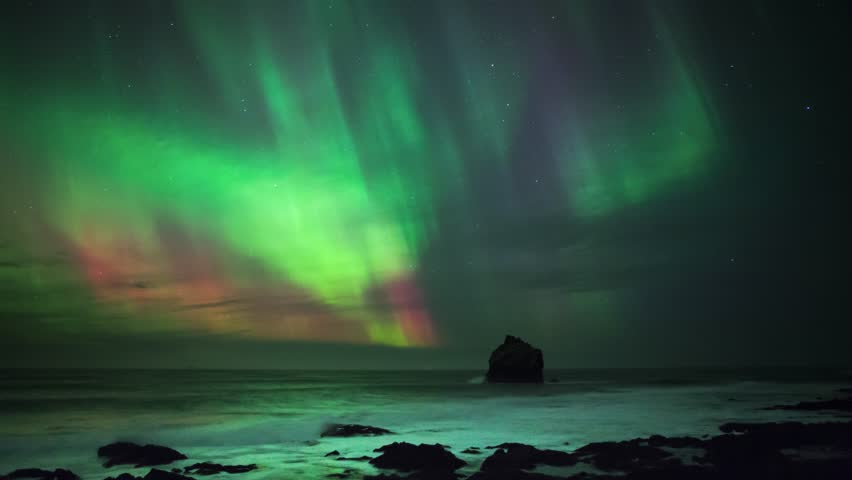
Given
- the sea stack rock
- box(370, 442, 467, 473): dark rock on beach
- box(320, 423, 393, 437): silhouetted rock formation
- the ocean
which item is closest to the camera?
box(370, 442, 467, 473): dark rock on beach

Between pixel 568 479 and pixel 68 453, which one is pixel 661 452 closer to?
pixel 568 479

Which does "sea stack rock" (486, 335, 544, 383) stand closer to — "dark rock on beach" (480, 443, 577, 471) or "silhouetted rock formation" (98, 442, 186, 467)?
"dark rock on beach" (480, 443, 577, 471)

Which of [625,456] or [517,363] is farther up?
[517,363]

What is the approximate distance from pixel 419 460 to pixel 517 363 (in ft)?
204

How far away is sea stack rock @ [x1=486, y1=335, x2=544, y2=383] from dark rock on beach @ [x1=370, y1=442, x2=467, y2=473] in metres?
60.4

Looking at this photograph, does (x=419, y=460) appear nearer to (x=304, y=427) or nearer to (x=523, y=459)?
(x=523, y=459)

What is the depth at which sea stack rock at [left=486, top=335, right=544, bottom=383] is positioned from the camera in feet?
243

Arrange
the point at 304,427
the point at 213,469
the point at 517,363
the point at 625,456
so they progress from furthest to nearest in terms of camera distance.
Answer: the point at 517,363
the point at 304,427
the point at 213,469
the point at 625,456

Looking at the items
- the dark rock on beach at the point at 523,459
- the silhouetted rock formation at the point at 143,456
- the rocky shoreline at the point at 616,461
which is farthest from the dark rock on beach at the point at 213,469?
the dark rock on beach at the point at 523,459

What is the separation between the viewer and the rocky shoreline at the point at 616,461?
13.5m

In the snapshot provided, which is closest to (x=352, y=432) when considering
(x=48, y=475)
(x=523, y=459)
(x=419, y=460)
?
(x=419, y=460)

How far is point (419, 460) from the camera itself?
15.2 meters

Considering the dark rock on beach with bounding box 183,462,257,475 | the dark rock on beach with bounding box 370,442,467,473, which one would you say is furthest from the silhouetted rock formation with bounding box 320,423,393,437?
the dark rock on beach with bounding box 370,442,467,473

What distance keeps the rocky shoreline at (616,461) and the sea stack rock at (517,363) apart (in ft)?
181
